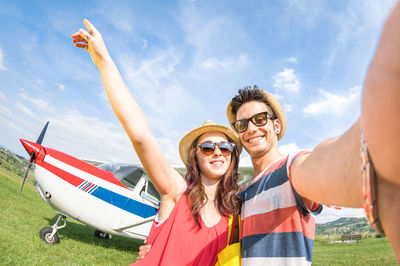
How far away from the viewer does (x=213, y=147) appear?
1811 mm

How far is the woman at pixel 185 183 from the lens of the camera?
→ 3.83 feet

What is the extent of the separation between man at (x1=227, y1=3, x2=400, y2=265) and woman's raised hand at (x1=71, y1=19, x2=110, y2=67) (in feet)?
3.57

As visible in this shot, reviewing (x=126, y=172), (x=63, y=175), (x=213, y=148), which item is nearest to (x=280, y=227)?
(x=213, y=148)

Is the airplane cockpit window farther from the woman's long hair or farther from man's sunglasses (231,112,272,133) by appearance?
man's sunglasses (231,112,272,133)

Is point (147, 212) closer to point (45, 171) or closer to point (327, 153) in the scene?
point (45, 171)

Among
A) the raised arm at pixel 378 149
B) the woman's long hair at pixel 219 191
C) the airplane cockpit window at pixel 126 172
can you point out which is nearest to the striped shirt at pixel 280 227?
the woman's long hair at pixel 219 191

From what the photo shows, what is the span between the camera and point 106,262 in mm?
5031

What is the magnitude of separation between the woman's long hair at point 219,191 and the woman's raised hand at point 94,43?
0.99 meters

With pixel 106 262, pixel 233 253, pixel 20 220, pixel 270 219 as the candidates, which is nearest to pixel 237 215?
pixel 233 253

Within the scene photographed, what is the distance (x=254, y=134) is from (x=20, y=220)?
9.27 m

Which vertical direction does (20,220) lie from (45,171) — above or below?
below

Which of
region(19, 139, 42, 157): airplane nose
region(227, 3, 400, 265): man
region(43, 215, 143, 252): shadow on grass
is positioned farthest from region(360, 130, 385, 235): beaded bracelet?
region(43, 215, 143, 252): shadow on grass

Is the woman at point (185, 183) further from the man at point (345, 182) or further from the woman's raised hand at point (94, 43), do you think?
the man at point (345, 182)

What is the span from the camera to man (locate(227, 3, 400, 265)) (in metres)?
0.34
